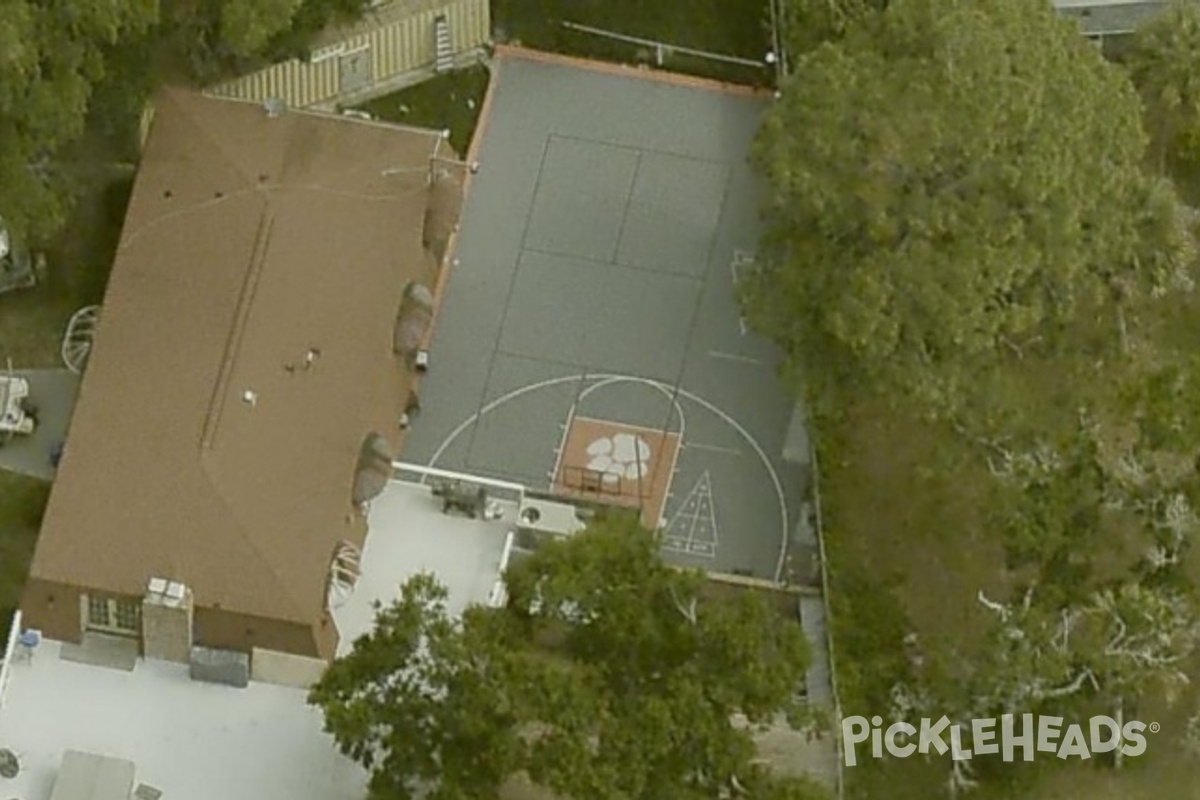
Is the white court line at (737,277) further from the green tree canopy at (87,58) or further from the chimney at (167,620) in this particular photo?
the chimney at (167,620)

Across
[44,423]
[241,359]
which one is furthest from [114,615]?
[241,359]

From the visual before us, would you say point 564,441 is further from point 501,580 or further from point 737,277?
point 501,580

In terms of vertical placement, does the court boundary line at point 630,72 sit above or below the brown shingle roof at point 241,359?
above

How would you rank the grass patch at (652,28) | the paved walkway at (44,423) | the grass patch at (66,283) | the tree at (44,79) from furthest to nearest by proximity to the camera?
1. the grass patch at (652,28)
2. the grass patch at (66,283)
3. the paved walkway at (44,423)
4. the tree at (44,79)

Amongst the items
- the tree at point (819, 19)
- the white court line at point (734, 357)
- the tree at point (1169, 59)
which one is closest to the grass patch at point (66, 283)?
the white court line at point (734, 357)

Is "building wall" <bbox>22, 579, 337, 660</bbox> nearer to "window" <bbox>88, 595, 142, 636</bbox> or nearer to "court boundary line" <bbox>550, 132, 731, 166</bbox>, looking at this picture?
"window" <bbox>88, 595, 142, 636</bbox>

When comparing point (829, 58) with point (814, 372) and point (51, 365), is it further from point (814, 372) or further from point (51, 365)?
point (51, 365)
